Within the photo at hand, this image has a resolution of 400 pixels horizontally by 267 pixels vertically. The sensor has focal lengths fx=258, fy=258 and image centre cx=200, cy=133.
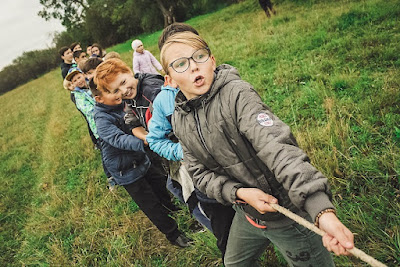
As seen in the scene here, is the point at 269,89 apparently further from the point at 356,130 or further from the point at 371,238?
the point at 371,238

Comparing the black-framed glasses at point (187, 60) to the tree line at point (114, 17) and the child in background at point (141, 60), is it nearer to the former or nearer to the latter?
the child in background at point (141, 60)

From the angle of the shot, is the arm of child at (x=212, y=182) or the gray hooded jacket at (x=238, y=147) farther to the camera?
the arm of child at (x=212, y=182)

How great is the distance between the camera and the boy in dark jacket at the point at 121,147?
252 centimetres

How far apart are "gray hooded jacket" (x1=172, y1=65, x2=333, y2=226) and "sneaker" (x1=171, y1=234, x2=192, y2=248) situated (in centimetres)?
169

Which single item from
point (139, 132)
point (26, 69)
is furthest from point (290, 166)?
point (26, 69)

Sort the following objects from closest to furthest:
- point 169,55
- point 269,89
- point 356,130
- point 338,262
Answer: point 169,55, point 338,262, point 356,130, point 269,89

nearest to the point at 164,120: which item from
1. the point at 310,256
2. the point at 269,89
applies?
the point at 310,256

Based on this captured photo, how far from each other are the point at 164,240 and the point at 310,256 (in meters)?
2.21

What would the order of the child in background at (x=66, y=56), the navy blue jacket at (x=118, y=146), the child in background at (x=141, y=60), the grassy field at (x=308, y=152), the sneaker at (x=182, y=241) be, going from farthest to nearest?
the child in background at (x=66, y=56), the child in background at (x=141, y=60), the sneaker at (x=182, y=241), the navy blue jacket at (x=118, y=146), the grassy field at (x=308, y=152)

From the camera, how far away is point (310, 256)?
137cm

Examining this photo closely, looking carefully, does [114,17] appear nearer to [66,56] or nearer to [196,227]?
[66,56]

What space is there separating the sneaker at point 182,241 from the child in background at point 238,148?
1439mm

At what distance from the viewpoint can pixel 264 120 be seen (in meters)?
1.17

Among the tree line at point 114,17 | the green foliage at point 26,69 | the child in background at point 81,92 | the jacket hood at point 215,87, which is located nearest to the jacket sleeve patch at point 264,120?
the jacket hood at point 215,87
